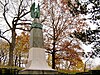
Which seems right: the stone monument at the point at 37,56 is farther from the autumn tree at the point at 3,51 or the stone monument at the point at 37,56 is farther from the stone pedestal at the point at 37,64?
the autumn tree at the point at 3,51

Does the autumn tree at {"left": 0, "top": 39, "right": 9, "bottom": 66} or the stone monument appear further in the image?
the autumn tree at {"left": 0, "top": 39, "right": 9, "bottom": 66}

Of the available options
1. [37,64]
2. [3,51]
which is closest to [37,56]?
[37,64]

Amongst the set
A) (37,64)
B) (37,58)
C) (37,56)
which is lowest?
(37,64)

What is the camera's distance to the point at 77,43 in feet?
58.7

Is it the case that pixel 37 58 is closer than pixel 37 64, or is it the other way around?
pixel 37 64

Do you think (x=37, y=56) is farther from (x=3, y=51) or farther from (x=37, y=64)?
(x=3, y=51)

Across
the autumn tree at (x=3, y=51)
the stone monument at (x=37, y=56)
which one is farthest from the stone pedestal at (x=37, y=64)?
the autumn tree at (x=3, y=51)

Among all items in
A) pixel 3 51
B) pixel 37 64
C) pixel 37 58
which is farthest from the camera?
pixel 3 51

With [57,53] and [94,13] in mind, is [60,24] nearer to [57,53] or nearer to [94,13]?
[57,53]

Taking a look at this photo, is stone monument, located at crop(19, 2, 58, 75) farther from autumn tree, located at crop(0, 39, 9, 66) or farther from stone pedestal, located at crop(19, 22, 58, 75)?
autumn tree, located at crop(0, 39, 9, 66)

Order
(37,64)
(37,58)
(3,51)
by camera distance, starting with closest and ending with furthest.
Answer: (37,64) < (37,58) < (3,51)

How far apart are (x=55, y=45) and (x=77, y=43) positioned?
215cm

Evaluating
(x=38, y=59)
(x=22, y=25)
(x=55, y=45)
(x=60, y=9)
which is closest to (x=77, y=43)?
Result: (x=55, y=45)

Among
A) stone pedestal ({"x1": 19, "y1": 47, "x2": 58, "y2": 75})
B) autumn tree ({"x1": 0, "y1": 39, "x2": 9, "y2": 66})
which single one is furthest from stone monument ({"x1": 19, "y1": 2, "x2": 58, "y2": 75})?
autumn tree ({"x1": 0, "y1": 39, "x2": 9, "y2": 66})
